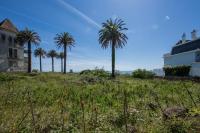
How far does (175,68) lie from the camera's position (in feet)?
151

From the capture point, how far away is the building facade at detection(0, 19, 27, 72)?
51562 mm

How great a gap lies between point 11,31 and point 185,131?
2180 inches

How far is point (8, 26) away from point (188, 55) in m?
42.7

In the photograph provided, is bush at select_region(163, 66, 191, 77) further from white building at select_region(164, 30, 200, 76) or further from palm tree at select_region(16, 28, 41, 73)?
palm tree at select_region(16, 28, 41, 73)

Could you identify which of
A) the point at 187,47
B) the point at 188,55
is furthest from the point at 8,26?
the point at 187,47

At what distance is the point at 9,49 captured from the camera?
5416cm

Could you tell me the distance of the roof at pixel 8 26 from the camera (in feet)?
171

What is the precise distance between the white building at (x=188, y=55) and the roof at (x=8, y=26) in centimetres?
4078

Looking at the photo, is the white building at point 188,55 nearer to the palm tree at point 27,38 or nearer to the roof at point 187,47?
the roof at point 187,47

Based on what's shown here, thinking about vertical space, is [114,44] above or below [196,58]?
above

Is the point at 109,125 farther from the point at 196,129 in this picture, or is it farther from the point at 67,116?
the point at 196,129

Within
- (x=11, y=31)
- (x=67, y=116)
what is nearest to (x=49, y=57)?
(x=11, y=31)

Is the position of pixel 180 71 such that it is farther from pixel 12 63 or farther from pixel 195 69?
pixel 12 63

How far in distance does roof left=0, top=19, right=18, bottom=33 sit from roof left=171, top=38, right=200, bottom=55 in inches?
1625
